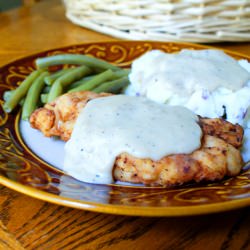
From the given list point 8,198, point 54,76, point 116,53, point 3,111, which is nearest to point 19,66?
point 54,76

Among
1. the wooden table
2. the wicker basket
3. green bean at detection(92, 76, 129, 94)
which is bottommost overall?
the wooden table

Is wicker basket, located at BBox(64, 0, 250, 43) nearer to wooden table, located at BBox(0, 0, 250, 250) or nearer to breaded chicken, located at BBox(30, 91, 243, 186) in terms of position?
breaded chicken, located at BBox(30, 91, 243, 186)

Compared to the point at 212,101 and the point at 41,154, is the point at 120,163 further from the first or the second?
the point at 212,101

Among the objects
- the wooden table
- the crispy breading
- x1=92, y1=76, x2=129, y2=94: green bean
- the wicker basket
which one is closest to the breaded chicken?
the crispy breading

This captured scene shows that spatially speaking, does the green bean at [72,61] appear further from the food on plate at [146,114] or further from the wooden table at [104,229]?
A: the wooden table at [104,229]

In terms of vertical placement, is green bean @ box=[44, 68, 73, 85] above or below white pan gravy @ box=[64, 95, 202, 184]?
below

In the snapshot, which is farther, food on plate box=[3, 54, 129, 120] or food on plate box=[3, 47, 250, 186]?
food on plate box=[3, 54, 129, 120]

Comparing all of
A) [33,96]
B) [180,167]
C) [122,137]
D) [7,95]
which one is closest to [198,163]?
[180,167]
